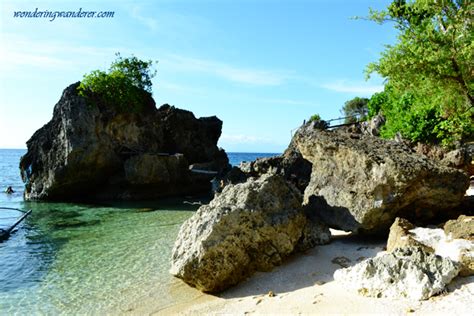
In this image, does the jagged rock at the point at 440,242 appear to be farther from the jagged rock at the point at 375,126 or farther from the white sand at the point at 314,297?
the jagged rock at the point at 375,126

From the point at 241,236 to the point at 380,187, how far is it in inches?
147

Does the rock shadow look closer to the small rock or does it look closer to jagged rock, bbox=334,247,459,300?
the small rock

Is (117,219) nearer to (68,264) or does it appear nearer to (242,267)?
(68,264)

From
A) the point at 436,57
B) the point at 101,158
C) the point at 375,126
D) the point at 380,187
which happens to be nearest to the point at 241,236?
the point at 380,187

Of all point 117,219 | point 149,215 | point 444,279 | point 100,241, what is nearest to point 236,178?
point 149,215

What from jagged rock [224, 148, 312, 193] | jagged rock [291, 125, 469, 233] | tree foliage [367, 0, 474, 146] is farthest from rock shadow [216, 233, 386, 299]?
jagged rock [224, 148, 312, 193]

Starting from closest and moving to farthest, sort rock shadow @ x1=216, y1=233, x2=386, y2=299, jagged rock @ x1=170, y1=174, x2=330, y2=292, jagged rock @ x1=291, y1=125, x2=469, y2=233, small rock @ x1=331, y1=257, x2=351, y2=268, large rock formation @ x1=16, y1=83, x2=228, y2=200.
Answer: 1. rock shadow @ x1=216, y1=233, x2=386, y2=299
2. jagged rock @ x1=170, y1=174, x2=330, y2=292
3. small rock @ x1=331, y1=257, x2=351, y2=268
4. jagged rock @ x1=291, y1=125, x2=469, y2=233
5. large rock formation @ x1=16, y1=83, x2=228, y2=200

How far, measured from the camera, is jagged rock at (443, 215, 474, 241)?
25.3 feet

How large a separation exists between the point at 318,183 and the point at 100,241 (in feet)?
26.5

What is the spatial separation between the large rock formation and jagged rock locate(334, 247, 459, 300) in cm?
2381

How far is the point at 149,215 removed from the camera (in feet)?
66.8

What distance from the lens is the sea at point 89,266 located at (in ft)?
27.3

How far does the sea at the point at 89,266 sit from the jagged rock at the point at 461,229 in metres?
5.54

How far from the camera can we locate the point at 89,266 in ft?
35.4
